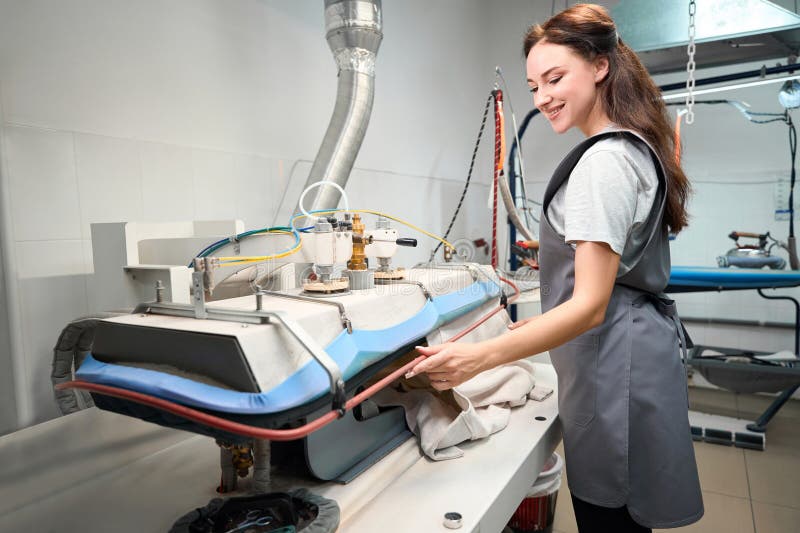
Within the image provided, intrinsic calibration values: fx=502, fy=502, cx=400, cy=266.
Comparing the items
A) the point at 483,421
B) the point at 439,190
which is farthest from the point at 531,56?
the point at 439,190

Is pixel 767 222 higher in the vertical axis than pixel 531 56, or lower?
lower

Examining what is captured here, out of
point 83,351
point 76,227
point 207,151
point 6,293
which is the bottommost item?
point 83,351

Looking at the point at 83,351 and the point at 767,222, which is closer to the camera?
the point at 83,351

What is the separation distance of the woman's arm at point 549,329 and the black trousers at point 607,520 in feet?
1.34

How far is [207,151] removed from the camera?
62.0 inches

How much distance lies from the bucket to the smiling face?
112 centimetres

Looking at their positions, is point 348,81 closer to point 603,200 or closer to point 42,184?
point 42,184

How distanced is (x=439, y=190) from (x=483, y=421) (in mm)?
2268

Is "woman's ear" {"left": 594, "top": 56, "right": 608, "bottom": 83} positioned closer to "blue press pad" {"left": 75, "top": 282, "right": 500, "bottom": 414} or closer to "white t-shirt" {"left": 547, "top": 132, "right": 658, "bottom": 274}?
"white t-shirt" {"left": 547, "top": 132, "right": 658, "bottom": 274}

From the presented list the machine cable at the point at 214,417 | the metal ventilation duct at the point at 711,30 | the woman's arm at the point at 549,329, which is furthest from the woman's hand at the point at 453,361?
the metal ventilation duct at the point at 711,30

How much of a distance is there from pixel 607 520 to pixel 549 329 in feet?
1.50

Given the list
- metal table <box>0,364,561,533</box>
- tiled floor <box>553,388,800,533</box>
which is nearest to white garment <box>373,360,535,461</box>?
metal table <box>0,364,561,533</box>

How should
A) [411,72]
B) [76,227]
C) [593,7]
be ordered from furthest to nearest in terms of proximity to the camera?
[411,72]
[76,227]
[593,7]

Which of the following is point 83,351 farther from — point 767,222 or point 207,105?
point 767,222
